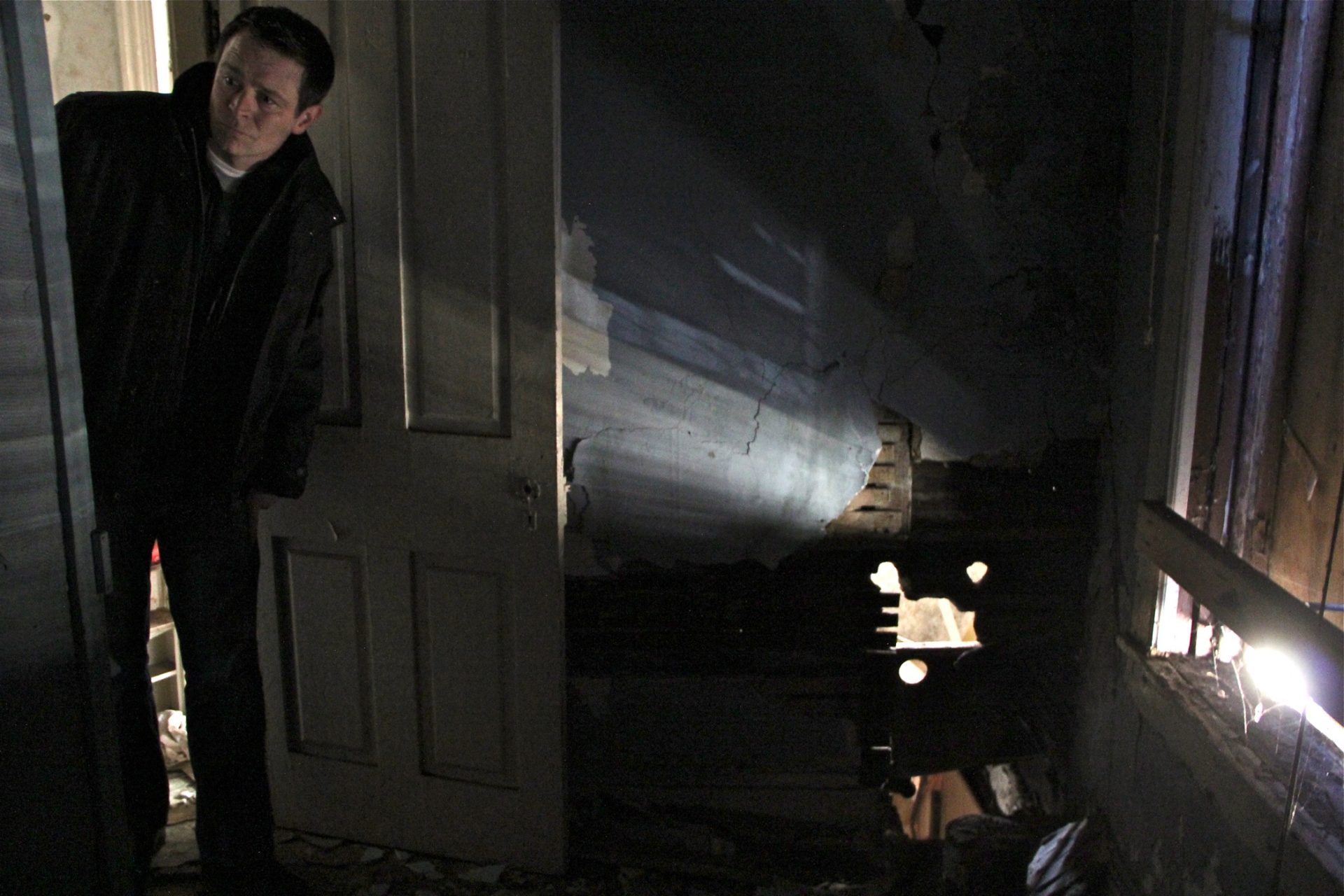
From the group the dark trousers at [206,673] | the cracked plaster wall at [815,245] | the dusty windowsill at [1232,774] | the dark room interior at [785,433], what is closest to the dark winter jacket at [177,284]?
the dark trousers at [206,673]

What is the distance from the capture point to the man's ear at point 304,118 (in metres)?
1.94

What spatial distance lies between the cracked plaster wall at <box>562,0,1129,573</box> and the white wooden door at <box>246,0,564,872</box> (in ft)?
0.97

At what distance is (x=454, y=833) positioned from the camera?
2381 millimetres

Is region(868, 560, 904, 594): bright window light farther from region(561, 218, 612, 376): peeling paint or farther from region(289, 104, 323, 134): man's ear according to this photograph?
region(289, 104, 323, 134): man's ear

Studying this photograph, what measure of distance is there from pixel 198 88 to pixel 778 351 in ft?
4.26

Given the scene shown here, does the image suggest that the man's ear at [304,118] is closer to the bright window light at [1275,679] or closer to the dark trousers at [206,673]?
the dark trousers at [206,673]

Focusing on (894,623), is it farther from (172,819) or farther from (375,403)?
(172,819)

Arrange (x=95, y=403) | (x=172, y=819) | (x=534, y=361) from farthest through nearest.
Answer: (x=172, y=819) < (x=534, y=361) < (x=95, y=403)

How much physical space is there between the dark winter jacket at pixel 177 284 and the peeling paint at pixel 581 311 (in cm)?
53

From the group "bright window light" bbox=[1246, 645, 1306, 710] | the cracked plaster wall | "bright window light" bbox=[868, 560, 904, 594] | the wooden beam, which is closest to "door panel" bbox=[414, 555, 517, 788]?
the cracked plaster wall

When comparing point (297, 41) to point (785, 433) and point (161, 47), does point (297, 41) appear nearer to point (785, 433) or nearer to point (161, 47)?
point (161, 47)

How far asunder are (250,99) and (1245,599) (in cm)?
183

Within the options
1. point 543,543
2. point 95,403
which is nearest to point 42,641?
point 95,403

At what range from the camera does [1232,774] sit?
1.66 m
